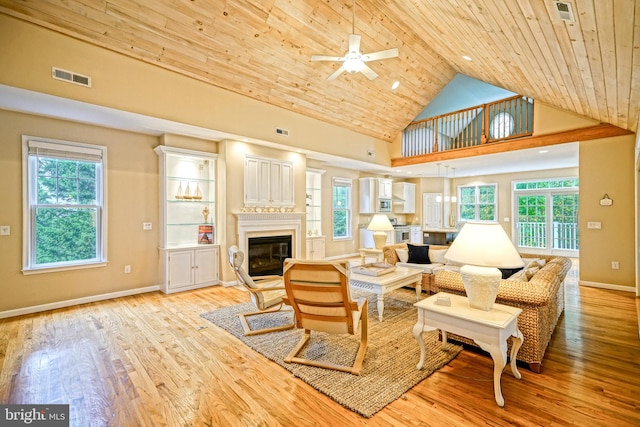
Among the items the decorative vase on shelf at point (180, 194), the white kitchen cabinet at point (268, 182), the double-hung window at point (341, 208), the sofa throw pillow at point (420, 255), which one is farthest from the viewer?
the double-hung window at point (341, 208)

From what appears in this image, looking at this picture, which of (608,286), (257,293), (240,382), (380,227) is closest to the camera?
(240,382)

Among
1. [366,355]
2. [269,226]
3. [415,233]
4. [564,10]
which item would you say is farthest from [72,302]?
[415,233]

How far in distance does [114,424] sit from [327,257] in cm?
628

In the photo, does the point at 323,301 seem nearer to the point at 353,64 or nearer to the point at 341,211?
the point at 353,64

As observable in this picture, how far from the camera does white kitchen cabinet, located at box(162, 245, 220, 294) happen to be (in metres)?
4.87

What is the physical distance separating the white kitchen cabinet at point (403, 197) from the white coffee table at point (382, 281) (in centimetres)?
607

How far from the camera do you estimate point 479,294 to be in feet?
7.34

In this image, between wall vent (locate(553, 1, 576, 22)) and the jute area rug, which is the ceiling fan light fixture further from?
the jute area rug

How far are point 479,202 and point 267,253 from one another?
7862mm

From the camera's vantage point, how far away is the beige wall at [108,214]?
12.4 feet

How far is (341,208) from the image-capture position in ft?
27.9

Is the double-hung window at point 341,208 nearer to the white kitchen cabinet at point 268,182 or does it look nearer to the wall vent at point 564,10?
the white kitchen cabinet at point 268,182

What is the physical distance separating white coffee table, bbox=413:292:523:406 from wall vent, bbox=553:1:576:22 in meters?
2.32

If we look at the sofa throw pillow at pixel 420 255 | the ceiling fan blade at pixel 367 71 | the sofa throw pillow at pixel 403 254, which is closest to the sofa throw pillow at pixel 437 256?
the sofa throw pillow at pixel 420 255
